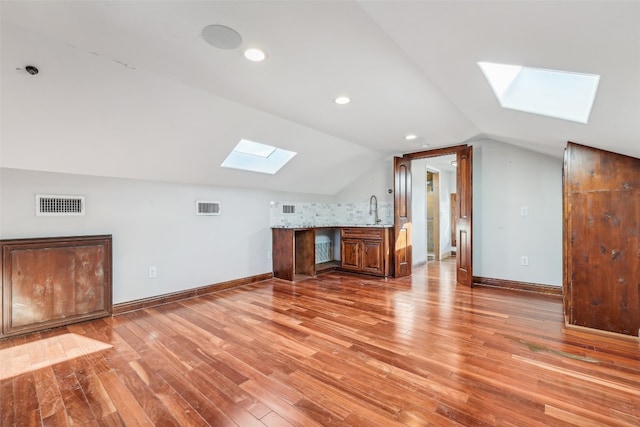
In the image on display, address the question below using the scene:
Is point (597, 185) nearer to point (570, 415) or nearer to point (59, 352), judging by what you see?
point (570, 415)

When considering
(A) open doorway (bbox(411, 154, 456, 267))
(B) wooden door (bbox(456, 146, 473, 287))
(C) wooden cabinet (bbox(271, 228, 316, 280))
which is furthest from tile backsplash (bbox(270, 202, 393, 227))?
(B) wooden door (bbox(456, 146, 473, 287))

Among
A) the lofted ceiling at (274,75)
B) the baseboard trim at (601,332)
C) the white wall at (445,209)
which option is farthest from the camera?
the white wall at (445,209)

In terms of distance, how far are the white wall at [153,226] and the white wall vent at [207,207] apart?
0.06 meters

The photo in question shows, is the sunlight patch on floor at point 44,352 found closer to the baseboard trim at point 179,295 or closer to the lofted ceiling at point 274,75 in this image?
the baseboard trim at point 179,295

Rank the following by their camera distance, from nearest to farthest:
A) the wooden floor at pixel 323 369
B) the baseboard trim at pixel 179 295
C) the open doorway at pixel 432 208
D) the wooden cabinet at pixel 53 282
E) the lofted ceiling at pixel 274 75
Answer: the lofted ceiling at pixel 274 75, the wooden floor at pixel 323 369, the wooden cabinet at pixel 53 282, the baseboard trim at pixel 179 295, the open doorway at pixel 432 208

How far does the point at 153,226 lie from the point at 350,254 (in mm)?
3124

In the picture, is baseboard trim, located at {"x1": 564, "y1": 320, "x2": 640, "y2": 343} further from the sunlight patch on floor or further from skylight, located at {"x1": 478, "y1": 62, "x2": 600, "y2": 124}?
the sunlight patch on floor

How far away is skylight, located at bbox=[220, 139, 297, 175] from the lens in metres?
4.00

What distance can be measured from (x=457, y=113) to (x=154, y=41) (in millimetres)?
2667

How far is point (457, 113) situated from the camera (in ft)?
9.70

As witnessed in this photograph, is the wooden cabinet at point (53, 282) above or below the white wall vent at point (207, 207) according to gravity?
below

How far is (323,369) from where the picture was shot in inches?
79.7

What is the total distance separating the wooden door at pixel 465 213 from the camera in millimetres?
4211

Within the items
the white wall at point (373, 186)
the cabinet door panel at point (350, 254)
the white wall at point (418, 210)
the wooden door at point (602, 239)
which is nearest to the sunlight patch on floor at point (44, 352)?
the cabinet door panel at point (350, 254)
